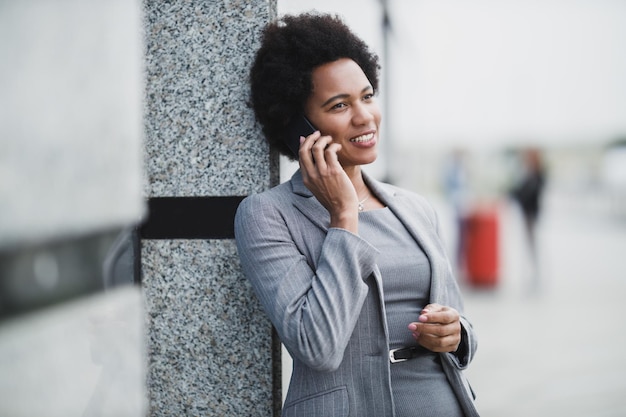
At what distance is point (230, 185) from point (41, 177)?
15.1ft

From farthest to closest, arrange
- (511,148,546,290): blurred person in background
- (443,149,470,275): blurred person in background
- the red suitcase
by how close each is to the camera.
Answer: (443,149,470,275): blurred person in background < the red suitcase < (511,148,546,290): blurred person in background

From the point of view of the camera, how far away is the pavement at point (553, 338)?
475 centimetres

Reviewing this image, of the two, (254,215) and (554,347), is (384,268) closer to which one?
(254,215)

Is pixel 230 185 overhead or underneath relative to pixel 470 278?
overhead

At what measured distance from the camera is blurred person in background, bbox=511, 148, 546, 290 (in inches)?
362

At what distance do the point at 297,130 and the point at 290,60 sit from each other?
0.75 ft

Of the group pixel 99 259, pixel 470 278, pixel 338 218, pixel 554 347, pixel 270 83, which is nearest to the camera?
pixel 338 218

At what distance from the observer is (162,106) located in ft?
7.14

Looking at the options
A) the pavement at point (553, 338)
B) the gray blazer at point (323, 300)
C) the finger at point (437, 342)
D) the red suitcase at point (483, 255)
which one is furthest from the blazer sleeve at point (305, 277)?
the red suitcase at point (483, 255)

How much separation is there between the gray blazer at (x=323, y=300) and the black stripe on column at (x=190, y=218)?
11.3 inches

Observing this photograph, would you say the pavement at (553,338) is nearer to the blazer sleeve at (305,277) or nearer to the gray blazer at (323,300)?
the gray blazer at (323,300)

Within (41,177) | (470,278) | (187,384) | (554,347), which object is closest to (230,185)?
(187,384)

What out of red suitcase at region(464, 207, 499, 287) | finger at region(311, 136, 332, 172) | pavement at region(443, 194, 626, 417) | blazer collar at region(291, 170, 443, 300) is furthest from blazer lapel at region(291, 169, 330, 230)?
red suitcase at region(464, 207, 499, 287)

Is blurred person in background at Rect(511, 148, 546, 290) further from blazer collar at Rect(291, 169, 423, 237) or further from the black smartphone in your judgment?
the black smartphone
